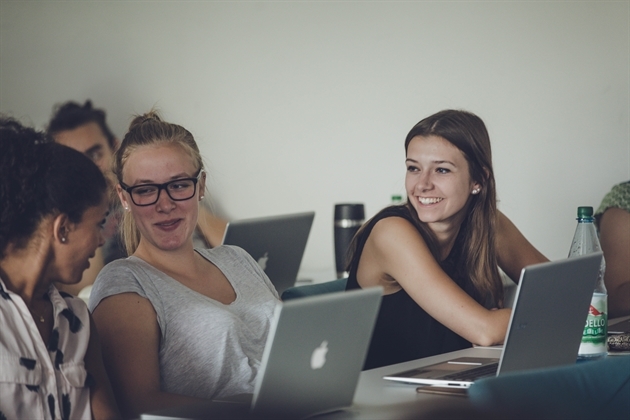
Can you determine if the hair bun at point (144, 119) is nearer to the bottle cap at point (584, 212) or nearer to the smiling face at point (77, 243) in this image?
the smiling face at point (77, 243)

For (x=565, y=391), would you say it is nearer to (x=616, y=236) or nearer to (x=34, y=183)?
(x=34, y=183)

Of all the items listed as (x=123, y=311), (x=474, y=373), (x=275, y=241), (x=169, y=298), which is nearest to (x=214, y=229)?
(x=275, y=241)

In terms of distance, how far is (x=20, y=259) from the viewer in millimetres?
1285

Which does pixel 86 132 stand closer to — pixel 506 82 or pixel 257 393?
pixel 506 82

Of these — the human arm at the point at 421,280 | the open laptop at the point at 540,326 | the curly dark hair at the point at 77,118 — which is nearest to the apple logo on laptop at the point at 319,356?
the open laptop at the point at 540,326

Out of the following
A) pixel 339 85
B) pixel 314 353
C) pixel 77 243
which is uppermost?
pixel 339 85

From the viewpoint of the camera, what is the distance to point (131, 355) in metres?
1.48

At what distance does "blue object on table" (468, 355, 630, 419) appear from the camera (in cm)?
107

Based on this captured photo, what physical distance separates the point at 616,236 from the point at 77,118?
2.29 m

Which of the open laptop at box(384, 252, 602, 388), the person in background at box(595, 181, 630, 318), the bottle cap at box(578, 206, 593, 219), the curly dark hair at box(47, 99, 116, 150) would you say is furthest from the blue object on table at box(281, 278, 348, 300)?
the curly dark hair at box(47, 99, 116, 150)

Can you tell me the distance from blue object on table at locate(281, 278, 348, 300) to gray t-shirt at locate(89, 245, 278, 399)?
1.14ft

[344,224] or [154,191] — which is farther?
[344,224]

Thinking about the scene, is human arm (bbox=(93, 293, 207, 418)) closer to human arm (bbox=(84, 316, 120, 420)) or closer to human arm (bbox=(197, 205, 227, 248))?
human arm (bbox=(84, 316, 120, 420))

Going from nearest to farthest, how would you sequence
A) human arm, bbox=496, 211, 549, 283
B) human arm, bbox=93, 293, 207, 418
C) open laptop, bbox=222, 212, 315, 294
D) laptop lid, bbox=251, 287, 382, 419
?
1. laptop lid, bbox=251, 287, 382, 419
2. human arm, bbox=93, 293, 207, 418
3. open laptop, bbox=222, 212, 315, 294
4. human arm, bbox=496, 211, 549, 283
